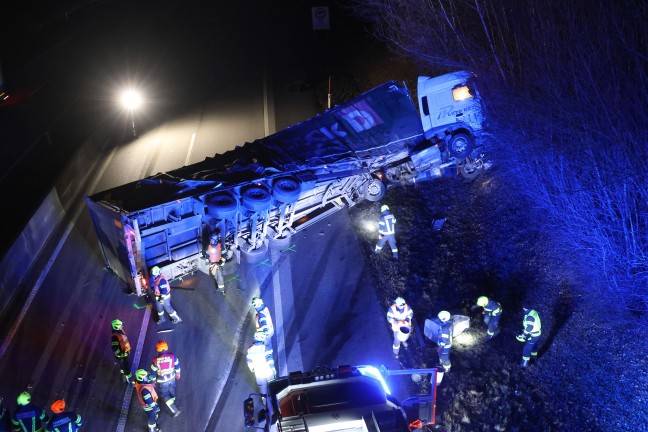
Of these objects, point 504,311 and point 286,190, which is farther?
point 286,190

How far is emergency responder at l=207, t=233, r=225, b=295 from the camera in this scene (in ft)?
37.2

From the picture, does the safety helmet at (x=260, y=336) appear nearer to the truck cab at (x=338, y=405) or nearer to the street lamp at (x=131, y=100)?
the truck cab at (x=338, y=405)

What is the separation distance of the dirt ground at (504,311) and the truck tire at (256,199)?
9.06ft

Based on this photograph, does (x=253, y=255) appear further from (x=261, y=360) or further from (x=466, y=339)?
(x=466, y=339)

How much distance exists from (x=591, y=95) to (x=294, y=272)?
22.9ft

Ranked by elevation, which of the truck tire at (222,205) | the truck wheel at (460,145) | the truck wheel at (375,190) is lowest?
the truck tire at (222,205)

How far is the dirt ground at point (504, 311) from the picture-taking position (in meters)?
9.04

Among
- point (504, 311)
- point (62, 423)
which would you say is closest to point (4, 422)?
point (62, 423)

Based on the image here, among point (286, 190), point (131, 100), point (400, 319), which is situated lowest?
point (400, 319)

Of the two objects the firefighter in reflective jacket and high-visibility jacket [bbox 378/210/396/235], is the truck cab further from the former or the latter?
high-visibility jacket [bbox 378/210/396/235]

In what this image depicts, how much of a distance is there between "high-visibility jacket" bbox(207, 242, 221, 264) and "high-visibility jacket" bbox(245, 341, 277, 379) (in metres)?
2.52

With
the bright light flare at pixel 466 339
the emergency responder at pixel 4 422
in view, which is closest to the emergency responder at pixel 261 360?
the bright light flare at pixel 466 339

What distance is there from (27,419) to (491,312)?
24.1ft

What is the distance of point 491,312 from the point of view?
1005 cm
